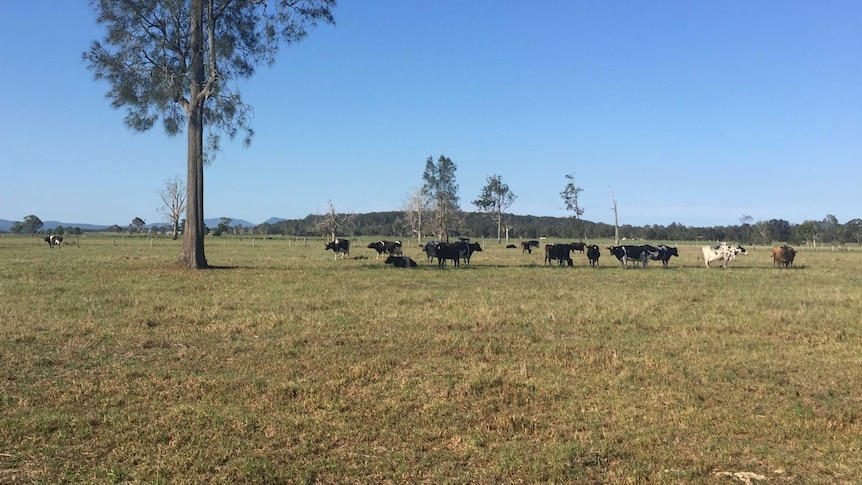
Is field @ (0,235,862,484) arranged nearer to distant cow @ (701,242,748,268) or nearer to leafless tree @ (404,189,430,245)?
distant cow @ (701,242,748,268)

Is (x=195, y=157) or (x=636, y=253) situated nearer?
(x=195, y=157)

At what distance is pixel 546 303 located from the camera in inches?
548

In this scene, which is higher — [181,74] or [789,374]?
[181,74]

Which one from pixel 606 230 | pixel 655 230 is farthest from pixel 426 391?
pixel 606 230

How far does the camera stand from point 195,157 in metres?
22.1

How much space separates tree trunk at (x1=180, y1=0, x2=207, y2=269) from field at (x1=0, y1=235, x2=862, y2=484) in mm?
8171

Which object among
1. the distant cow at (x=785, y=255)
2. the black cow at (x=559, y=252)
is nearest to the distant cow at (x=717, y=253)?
the distant cow at (x=785, y=255)

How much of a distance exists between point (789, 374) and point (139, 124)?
2373 centimetres

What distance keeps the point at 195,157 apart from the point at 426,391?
18.7 m

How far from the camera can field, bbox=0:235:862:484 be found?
4.63 metres

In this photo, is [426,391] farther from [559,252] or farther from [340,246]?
[340,246]

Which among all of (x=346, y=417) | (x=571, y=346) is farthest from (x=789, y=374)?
(x=346, y=417)

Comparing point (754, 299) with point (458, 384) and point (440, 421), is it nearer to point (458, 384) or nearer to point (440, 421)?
point (458, 384)

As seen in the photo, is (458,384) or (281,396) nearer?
(281,396)
